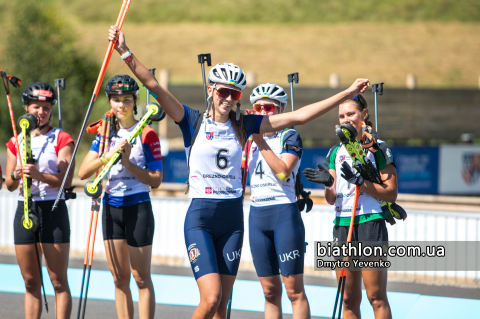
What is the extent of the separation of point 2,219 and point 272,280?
661 cm

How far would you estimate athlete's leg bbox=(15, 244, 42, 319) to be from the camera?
4691mm

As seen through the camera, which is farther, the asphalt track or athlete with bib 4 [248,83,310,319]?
the asphalt track

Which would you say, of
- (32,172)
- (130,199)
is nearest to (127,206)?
(130,199)

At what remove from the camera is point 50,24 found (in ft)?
82.3

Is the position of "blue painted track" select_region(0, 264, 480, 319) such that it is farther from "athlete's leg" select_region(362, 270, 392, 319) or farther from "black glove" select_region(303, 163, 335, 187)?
"black glove" select_region(303, 163, 335, 187)

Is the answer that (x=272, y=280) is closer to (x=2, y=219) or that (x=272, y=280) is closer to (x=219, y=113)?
(x=219, y=113)

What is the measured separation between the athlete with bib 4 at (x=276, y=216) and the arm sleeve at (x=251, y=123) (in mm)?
168

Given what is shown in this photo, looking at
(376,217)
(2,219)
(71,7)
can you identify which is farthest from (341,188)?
(71,7)

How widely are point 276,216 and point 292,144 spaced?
0.61 metres

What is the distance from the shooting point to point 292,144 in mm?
4598

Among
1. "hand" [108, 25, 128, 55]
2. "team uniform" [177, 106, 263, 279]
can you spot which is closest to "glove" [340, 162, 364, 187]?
"team uniform" [177, 106, 263, 279]

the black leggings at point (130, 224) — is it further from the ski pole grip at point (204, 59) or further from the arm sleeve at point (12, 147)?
the ski pole grip at point (204, 59)

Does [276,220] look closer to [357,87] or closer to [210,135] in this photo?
[210,135]

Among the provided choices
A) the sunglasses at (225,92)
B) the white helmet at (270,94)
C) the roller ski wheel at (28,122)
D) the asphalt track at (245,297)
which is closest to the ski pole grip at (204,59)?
the white helmet at (270,94)
